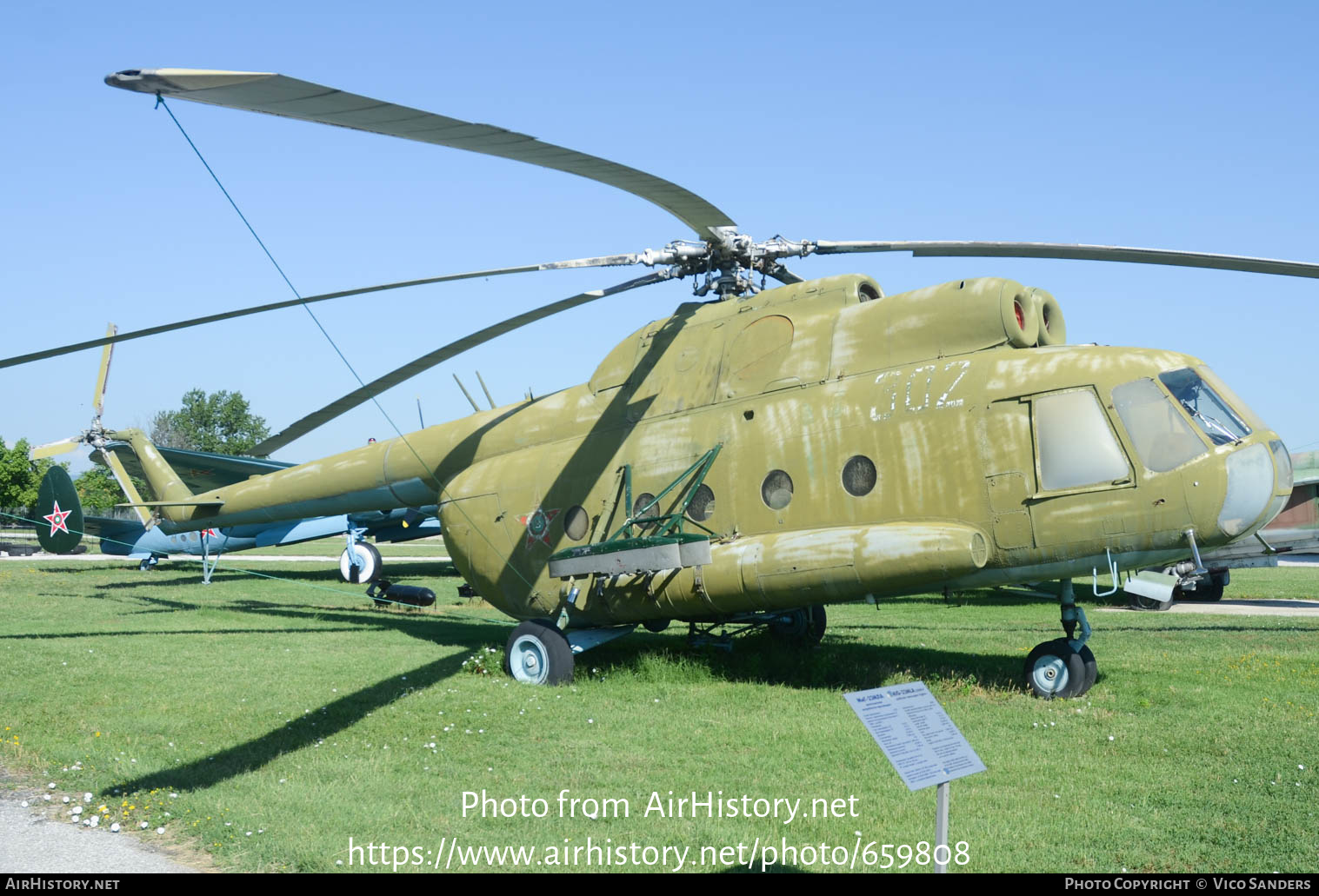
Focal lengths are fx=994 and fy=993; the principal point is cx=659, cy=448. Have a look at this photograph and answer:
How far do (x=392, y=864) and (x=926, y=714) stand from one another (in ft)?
10.8

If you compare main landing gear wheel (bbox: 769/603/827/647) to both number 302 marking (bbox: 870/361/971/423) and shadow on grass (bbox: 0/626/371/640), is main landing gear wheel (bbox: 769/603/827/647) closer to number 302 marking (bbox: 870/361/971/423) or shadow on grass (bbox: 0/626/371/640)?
number 302 marking (bbox: 870/361/971/423)

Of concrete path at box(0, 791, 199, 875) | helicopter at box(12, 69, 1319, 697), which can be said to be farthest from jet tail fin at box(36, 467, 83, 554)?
concrete path at box(0, 791, 199, 875)

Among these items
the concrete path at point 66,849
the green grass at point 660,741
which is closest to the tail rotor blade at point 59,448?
the green grass at point 660,741

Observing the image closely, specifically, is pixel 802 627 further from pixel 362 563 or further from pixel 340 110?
pixel 362 563

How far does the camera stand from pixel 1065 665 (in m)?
10.3

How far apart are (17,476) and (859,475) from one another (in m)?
68.2

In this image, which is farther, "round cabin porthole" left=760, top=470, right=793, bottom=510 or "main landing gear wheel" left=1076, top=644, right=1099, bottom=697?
"round cabin porthole" left=760, top=470, right=793, bottom=510

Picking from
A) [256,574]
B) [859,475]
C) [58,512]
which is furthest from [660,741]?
[256,574]

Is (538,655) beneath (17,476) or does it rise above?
→ above

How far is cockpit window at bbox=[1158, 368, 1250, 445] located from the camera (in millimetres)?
9047

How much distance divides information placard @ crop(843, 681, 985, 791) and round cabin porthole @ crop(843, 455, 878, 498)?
15.9 ft

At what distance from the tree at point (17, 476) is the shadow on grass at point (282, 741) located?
61.4m

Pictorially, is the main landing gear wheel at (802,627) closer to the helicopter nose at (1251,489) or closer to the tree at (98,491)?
the helicopter nose at (1251,489)
